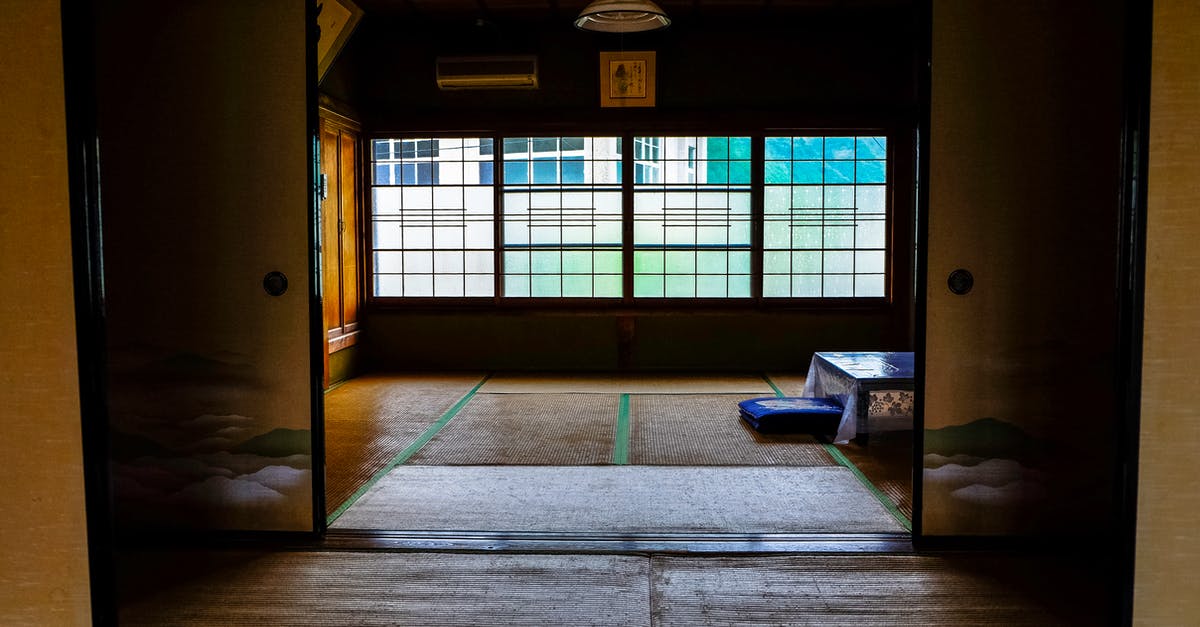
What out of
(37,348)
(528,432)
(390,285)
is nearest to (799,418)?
(528,432)

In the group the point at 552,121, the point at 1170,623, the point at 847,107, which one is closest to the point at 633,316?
the point at 552,121

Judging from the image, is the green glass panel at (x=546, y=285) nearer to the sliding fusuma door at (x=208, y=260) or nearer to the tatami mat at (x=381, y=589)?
the sliding fusuma door at (x=208, y=260)

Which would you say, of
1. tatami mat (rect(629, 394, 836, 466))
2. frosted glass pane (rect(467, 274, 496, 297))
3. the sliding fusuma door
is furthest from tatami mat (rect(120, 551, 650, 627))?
frosted glass pane (rect(467, 274, 496, 297))

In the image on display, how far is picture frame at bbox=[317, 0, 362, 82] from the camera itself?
199 inches

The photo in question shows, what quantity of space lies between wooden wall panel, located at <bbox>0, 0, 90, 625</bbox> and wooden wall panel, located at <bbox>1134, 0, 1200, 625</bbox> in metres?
2.28

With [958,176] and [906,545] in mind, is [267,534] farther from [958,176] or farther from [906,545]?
[958,176]

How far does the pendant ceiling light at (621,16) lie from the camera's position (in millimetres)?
3990

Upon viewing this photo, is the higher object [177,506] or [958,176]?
[958,176]

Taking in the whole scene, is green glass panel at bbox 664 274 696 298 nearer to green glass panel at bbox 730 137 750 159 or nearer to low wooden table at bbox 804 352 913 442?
green glass panel at bbox 730 137 750 159

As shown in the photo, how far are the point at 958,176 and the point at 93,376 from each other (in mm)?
2348

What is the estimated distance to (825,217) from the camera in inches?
266

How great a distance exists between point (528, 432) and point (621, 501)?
1364 mm

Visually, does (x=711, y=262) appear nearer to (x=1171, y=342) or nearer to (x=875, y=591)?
(x=875, y=591)

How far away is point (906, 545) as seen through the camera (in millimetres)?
2619
